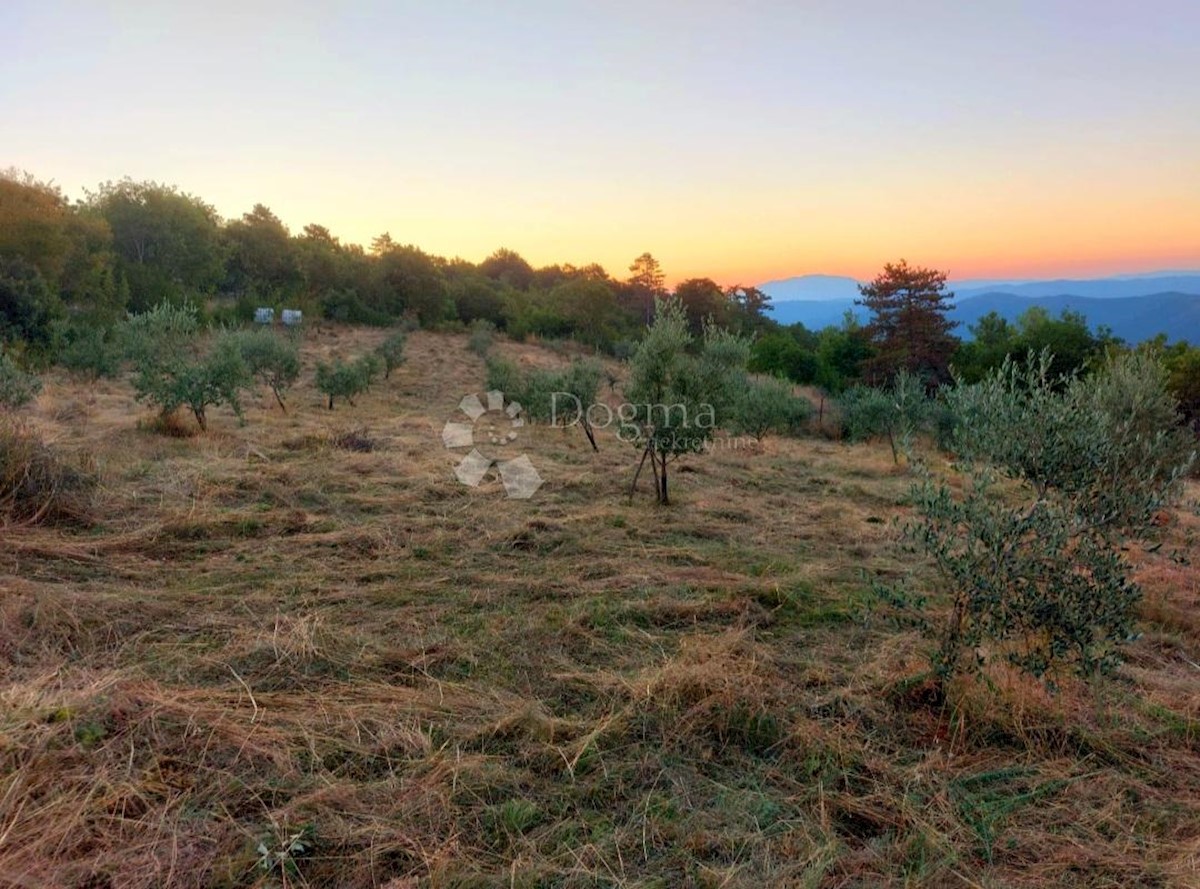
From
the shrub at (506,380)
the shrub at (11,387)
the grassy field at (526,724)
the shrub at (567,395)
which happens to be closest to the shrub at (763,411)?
the shrub at (567,395)

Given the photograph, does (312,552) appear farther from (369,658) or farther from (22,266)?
(22,266)

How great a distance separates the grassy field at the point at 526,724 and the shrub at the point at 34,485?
0.28 metres

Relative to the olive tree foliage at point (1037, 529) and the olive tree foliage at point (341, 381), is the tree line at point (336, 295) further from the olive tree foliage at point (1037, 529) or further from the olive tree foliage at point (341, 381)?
the olive tree foliage at point (1037, 529)

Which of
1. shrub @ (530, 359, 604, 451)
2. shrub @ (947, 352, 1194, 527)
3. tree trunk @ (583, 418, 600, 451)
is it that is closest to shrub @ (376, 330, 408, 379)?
shrub @ (530, 359, 604, 451)

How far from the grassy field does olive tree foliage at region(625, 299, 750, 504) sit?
182 centimetres

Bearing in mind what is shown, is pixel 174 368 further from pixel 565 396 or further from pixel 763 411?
pixel 763 411

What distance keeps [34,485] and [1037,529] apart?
7903 millimetres

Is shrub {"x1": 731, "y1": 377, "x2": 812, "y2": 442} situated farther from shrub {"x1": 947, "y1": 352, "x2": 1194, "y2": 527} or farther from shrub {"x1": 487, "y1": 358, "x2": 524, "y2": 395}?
shrub {"x1": 947, "y1": 352, "x2": 1194, "y2": 527}

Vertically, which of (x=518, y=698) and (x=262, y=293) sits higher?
(x=262, y=293)

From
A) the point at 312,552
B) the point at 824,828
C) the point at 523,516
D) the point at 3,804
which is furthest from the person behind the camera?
the point at 523,516

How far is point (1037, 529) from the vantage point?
3.08m

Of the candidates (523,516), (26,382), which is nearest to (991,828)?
(523,516)

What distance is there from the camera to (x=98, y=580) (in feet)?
15.0

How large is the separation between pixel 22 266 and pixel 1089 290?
683 ft
